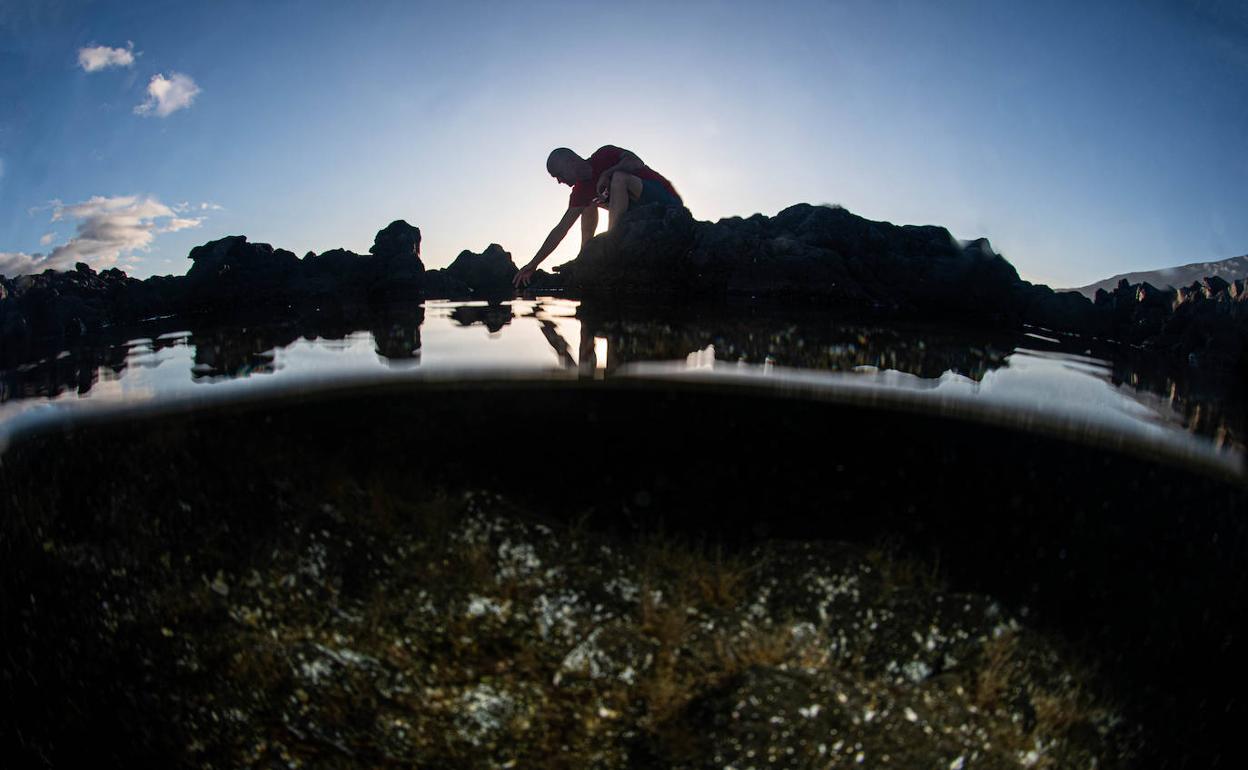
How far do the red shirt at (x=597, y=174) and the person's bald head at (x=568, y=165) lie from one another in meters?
A: 0.12

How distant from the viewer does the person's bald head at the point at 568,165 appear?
11.0 metres

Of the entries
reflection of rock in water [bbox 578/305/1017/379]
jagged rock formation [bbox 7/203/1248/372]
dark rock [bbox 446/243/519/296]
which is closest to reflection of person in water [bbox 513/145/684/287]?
jagged rock formation [bbox 7/203/1248/372]

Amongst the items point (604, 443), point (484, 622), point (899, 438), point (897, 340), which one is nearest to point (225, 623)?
point (484, 622)

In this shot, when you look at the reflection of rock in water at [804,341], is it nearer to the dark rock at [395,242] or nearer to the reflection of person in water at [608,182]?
the reflection of person in water at [608,182]

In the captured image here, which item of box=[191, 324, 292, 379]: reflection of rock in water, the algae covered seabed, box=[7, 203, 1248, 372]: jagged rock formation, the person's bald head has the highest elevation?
the person's bald head

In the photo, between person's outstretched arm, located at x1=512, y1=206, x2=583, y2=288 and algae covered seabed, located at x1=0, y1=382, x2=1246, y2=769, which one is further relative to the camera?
person's outstretched arm, located at x1=512, y1=206, x2=583, y2=288

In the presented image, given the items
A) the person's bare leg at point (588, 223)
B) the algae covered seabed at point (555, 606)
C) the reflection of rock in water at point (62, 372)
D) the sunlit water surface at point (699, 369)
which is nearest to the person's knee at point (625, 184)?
the person's bare leg at point (588, 223)

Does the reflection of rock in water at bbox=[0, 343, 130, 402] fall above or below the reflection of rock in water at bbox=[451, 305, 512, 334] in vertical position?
below

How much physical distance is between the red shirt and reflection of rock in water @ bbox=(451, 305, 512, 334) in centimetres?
237

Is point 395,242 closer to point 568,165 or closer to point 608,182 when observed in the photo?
point 568,165

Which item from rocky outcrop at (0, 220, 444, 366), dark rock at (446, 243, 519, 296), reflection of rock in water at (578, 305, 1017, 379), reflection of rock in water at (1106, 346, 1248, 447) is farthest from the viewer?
dark rock at (446, 243, 519, 296)

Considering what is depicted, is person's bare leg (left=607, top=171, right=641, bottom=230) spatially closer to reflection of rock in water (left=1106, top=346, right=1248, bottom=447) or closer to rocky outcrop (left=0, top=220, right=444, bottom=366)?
rocky outcrop (left=0, top=220, right=444, bottom=366)

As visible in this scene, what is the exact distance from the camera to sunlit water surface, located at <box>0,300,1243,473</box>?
16.3ft

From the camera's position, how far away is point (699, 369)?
17.8ft
